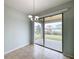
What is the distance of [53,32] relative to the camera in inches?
168

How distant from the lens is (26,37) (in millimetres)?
5488

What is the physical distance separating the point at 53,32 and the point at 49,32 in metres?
0.39

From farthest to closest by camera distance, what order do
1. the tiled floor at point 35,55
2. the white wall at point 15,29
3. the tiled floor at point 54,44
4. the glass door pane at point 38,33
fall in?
the glass door pane at point 38,33 < the tiled floor at point 54,44 < the white wall at point 15,29 < the tiled floor at point 35,55

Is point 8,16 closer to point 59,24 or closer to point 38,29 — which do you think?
point 38,29

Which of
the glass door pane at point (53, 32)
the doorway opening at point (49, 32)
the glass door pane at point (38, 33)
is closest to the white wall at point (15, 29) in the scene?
the glass door pane at point (38, 33)

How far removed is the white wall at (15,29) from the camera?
3802 mm

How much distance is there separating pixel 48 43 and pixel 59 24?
1.56 metres

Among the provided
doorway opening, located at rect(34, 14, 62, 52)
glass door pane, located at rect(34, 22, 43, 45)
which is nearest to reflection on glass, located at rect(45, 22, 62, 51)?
doorway opening, located at rect(34, 14, 62, 52)

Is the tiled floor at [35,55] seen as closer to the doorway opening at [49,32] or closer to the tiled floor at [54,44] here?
the tiled floor at [54,44]

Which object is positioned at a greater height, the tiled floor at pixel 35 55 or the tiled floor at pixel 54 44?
the tiled floor at pixel 54 44

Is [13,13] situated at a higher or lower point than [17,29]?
higher

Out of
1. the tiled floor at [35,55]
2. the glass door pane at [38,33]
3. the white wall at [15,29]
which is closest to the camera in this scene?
the tiled floor at [35,55]

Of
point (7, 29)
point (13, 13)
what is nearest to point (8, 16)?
point (13, 13)
